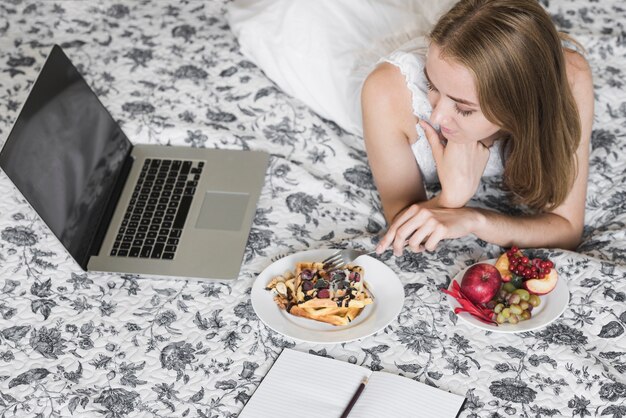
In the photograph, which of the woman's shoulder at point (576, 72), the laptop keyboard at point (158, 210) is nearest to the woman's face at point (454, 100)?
the woman's shoulder at point (576, 72)

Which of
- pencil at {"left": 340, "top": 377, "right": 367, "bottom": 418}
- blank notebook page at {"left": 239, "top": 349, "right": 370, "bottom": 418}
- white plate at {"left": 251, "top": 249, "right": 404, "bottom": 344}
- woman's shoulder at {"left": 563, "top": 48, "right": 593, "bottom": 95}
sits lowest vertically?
blank notebook page at {"left": 239, "top": 349, "right": 370, "bottom": 418}

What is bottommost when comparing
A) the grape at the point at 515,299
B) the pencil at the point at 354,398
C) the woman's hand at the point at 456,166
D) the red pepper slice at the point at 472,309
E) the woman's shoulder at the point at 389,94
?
the pencil at the point at 354,398

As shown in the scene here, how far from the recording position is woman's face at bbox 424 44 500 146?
4.48 feet

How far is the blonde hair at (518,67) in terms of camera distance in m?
1.34

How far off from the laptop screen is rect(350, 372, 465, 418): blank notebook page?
2.04ft

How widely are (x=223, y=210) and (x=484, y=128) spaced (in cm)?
55

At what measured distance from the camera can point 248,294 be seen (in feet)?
4.78

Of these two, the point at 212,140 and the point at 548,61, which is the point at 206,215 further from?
the point at 548,61

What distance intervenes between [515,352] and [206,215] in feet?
2.22

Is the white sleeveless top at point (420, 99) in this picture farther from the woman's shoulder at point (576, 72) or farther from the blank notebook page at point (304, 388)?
the blank notebook page at point (304, 388)

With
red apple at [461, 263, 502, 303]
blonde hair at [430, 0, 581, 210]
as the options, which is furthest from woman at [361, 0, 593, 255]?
red apple at [461, 263, 502, 303]

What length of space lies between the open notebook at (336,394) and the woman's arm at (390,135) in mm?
440

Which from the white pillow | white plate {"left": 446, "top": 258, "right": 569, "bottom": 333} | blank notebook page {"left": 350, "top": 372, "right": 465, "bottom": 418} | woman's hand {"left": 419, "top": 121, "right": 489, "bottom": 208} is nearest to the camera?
blank notebook page {"left": 350, "top": 372, "right": 465, "bottom": 418}

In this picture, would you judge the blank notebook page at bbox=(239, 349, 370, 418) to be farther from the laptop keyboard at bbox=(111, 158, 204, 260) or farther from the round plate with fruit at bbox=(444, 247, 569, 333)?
the laptop keyboard at bbox=(111, 158, 204, 260)
